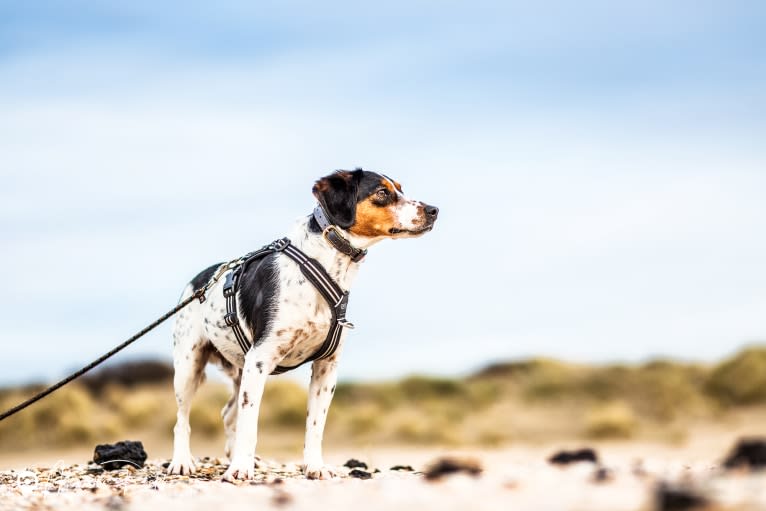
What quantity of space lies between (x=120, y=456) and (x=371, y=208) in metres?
4.76

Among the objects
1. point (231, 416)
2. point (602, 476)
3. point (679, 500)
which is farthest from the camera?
point (231, 416)

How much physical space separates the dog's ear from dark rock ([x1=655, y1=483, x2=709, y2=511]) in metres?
4.15

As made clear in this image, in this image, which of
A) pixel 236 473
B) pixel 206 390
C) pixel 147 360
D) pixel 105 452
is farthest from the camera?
pixel 147 360

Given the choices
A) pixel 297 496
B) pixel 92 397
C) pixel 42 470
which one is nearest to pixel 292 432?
pixel 92 397

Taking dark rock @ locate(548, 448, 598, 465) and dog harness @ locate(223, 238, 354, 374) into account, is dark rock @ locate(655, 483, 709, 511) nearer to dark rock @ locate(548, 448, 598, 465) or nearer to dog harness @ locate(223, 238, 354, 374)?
dark rock @ locate(548, 448, 598, 465)

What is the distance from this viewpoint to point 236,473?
25.9 feet

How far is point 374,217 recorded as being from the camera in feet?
25.9

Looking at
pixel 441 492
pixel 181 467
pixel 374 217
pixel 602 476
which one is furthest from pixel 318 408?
pixel 602 476

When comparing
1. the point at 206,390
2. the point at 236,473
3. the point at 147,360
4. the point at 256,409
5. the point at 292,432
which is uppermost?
the point at 147,360

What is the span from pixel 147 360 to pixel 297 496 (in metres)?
25.1

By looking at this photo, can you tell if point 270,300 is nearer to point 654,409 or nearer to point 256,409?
point 256,409

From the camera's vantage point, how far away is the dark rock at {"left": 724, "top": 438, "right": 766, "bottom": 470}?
559 cm

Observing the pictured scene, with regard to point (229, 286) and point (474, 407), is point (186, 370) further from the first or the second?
point (474, 407)

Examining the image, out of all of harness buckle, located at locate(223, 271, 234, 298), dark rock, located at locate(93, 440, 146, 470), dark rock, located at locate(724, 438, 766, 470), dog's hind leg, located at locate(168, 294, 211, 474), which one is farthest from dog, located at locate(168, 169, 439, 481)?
dark rock, located at locate(724, 438, 766, 470)
